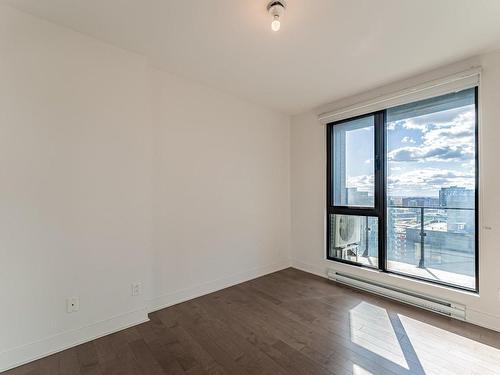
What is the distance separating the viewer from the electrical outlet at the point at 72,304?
1.96 meters

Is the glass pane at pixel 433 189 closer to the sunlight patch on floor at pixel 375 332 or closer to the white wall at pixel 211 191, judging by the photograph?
the sunlight patch on floor at pixel 375 332

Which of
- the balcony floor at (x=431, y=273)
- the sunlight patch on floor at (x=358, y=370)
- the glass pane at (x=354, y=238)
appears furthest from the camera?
the glass pane at (x=354, y=238)

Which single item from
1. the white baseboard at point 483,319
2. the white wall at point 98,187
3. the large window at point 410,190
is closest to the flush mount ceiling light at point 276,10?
the white wall at point 98,187

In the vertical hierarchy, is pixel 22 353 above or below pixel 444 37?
below

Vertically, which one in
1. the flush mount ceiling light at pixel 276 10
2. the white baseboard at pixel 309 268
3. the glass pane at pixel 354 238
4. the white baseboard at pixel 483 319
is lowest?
the white baseboard at pixel 309 268

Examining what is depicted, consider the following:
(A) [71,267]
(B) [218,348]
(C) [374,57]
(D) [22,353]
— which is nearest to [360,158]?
(C) [374,57]

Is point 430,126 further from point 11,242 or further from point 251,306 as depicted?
point 11,242

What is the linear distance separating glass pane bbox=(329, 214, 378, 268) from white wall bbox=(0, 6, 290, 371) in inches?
61.4

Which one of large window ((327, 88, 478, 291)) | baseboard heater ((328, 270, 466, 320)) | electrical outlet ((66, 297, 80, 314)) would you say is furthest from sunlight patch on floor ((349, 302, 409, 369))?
electrical outlet ((66, 297, 80, 314))

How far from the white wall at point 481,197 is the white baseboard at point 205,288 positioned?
738mm

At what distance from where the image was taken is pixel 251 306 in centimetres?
267

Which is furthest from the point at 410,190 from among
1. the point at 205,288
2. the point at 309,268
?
the point at 205,288

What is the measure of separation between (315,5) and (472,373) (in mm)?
2848

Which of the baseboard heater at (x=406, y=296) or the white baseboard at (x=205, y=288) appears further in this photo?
the white baseboard at (x=205, y=288)
